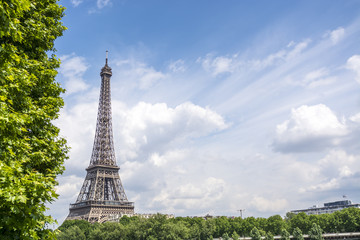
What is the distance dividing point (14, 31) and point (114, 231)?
85124mm

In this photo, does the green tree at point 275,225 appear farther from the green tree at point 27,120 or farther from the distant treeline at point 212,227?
the green tree at point 27,120

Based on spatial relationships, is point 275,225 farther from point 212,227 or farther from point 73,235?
point 73,235

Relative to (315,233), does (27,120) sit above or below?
above

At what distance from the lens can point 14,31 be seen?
1014 cm

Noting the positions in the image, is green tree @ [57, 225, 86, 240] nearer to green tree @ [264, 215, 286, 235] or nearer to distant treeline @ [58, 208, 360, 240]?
distant treeline @ [58, 208, 360, 240]

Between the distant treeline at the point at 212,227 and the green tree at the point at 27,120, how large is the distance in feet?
227

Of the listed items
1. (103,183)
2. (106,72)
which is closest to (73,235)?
(103,183)

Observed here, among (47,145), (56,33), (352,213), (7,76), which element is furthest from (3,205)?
(352,213)

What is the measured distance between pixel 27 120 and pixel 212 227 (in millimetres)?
99861

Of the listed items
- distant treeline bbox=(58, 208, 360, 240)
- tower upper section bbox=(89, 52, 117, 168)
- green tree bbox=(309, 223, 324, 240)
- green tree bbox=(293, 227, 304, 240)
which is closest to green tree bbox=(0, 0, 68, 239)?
distant treeline bbox=(58, 208, 360, 240)

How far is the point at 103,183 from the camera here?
4897 inches

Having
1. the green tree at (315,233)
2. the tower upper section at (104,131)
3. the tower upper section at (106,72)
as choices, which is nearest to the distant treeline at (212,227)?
the green tree at (315,233)

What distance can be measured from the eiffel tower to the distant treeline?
287 inches

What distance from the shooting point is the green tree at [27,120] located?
9.77m
